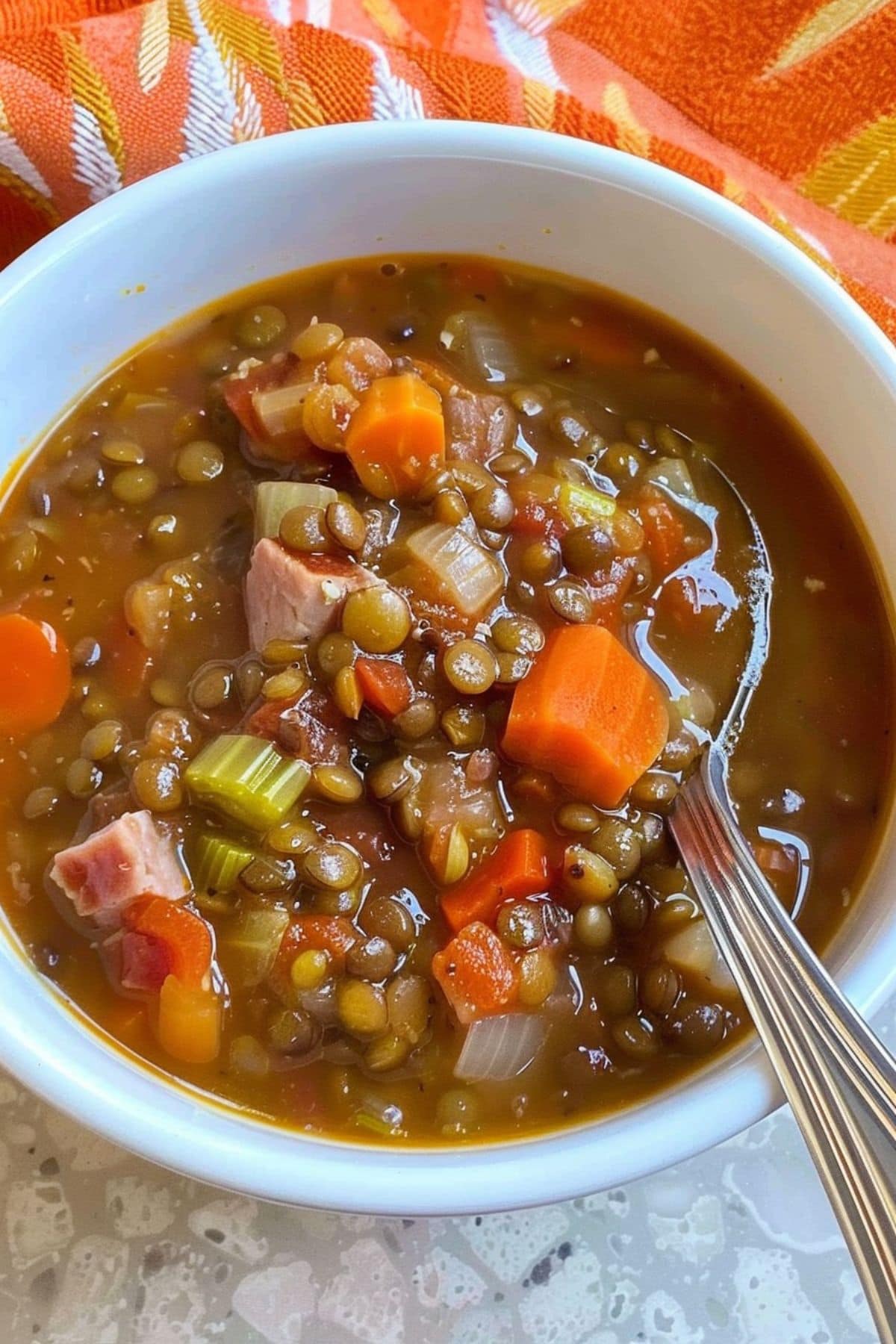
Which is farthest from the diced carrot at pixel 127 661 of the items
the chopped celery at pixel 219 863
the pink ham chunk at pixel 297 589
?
the chopped celery at pixel 219 863

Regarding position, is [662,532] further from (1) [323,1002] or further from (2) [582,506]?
(1) [323,1002]

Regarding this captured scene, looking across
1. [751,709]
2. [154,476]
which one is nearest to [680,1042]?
[751,709]

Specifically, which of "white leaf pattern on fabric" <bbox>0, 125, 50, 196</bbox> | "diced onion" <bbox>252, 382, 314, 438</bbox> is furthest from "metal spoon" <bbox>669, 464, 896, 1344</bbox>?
"white leaf pattern on fabric" <bbox>0, 125, 50, 196</bbox>

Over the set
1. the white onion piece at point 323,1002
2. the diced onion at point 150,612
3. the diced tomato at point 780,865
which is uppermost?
the diced tomato at point 780,865

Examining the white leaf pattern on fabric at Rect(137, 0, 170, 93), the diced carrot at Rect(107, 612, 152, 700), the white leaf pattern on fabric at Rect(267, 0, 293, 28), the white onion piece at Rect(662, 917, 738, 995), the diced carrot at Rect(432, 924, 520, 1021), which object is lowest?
the diced carrot at Rect(107, 612, 152, 700)

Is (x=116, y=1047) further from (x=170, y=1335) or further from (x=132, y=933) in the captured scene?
(x=170, y=1335)

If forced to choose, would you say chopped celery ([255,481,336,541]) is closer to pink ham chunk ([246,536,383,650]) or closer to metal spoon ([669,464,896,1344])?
pink ham chunk ([246,536,383,650])

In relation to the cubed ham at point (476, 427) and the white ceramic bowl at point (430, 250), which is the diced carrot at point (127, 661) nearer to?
the white ceramic bowl at point (430, 250)
